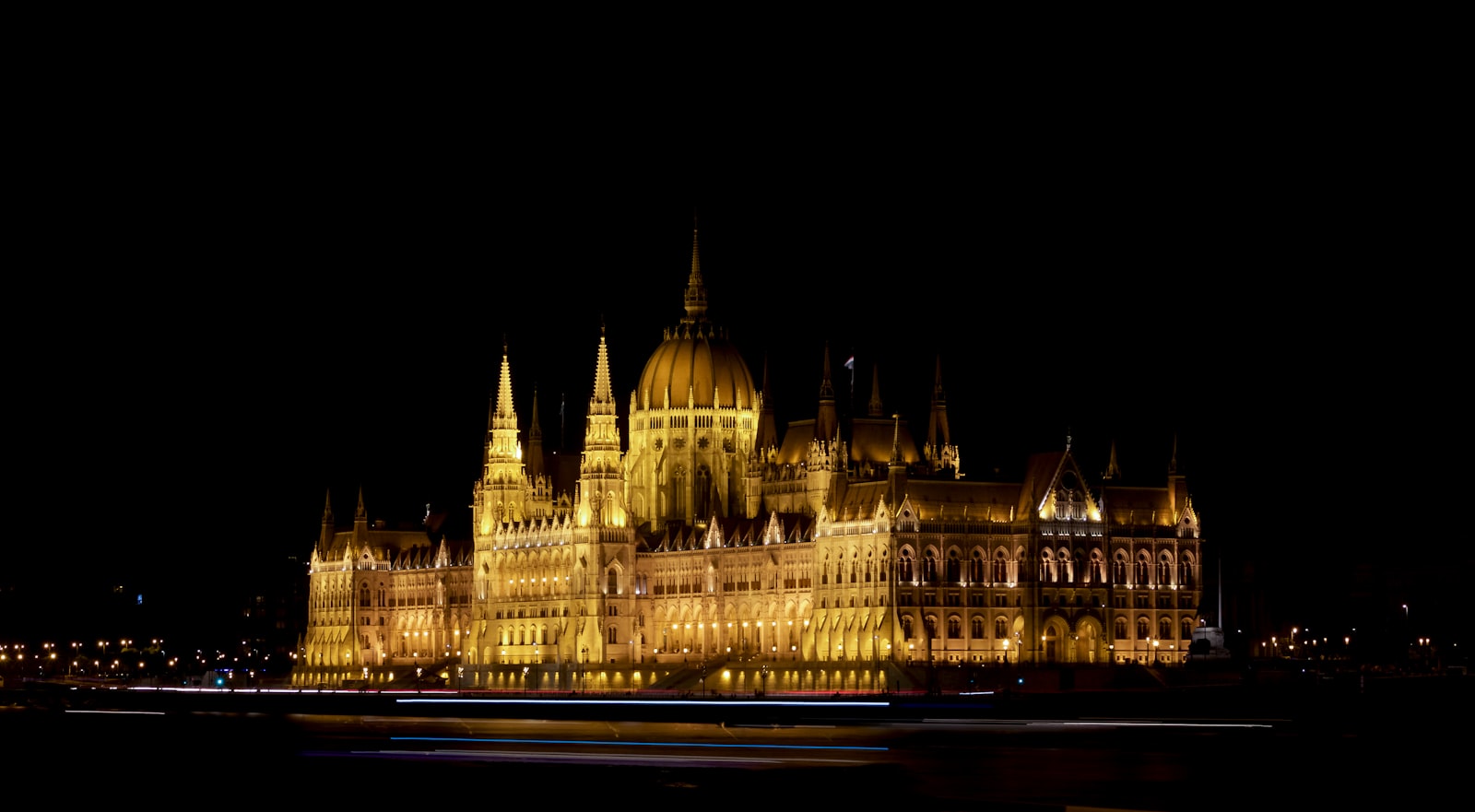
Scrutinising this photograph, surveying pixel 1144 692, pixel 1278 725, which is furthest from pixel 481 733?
pixel 1144 692

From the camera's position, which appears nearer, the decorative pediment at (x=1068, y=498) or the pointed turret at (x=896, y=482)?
the pointed turret at (x=896, y=482)

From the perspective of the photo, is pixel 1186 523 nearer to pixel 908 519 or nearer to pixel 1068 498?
pixel 1068 498

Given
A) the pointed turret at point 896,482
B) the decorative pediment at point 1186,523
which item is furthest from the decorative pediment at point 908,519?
the decorative pediment at point 1186,523

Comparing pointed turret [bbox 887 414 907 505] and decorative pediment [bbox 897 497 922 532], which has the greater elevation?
pointed turret [bbox 887 414 907 505]

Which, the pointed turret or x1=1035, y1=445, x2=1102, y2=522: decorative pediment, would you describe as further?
x1=1035, y1=445, x2=1102, y2=522: decorative pediment

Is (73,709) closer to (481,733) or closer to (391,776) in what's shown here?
(481,733)

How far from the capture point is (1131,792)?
235 ft

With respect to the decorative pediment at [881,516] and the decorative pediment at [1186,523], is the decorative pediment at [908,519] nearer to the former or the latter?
the decorative pediment at [881,516]

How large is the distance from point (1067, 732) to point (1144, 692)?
6576 cm

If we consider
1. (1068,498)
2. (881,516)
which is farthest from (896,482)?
(1068,498)

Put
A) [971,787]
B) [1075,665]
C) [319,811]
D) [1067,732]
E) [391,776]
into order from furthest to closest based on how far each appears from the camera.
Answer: [1075,665] < [1067,732] < [971,787] < [391,776] < [319,811]

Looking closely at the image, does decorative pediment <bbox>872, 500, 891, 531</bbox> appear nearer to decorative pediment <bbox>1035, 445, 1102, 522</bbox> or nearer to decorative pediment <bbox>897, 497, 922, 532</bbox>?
decorative pediment <bbox>897, 497, 922, 532</bbox>

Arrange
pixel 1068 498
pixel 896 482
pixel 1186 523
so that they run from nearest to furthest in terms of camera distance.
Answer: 1. pixel 896 482
2. pixel 1068 498
3. pixel 1186 523

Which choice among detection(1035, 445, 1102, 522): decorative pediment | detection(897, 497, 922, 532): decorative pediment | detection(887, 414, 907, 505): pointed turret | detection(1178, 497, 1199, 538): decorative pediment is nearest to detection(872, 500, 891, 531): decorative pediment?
detection(887, 414, 907, 505): pointed turret
